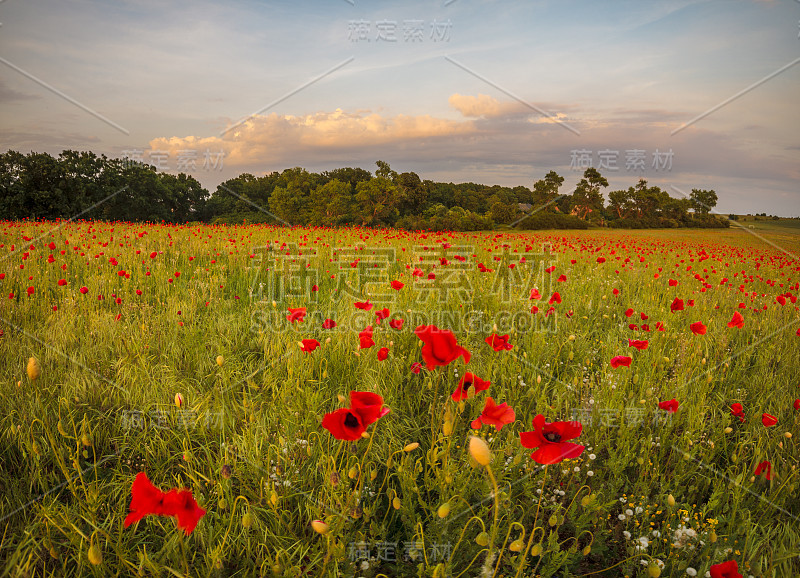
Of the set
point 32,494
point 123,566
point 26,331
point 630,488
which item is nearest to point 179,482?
point 123,566

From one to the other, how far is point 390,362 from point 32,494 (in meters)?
2.11

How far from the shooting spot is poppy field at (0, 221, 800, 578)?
1563 mm

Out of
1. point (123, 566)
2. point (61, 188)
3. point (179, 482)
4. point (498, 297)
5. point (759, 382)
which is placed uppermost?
point (61, 188)

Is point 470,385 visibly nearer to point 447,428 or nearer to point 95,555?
point 447,428

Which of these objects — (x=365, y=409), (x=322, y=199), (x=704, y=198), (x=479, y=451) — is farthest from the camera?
(x=704, y=198)

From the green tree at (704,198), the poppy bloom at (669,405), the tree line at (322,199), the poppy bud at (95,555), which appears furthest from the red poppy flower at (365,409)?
the green tree at (704,198)

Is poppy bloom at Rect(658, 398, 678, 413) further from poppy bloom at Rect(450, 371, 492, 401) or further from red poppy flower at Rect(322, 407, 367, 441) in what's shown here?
red poppy flower at Rect(322, 407, 367, 441)

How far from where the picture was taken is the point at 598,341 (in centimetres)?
376

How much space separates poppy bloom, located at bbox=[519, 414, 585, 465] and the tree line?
25.4 metres

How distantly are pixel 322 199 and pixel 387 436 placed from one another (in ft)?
136

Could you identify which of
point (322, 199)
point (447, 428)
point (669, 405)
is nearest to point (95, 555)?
point (447, 428)

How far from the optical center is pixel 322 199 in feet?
136

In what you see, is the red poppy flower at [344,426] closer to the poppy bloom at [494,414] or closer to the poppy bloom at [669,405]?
the poppy bloom at [494,414]

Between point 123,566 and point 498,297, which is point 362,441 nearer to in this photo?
point 123,566
